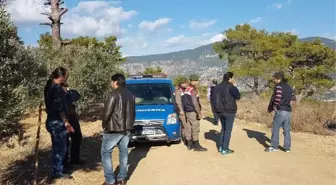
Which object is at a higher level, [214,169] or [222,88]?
[222,88]

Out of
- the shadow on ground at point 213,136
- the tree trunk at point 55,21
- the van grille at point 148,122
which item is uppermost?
the tree trunk at point 55,21

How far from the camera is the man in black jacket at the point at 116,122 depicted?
21.0 feet

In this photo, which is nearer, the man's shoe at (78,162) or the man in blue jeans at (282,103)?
the man's shoe at (78,162)

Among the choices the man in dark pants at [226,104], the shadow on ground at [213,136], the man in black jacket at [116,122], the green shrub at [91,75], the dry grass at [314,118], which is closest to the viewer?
the man in black jacket at [116,122]

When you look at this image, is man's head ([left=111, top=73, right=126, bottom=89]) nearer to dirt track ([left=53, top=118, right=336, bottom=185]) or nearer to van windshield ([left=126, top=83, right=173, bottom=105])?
dirt track ([left=53, top=118, right=336, bottom=185])

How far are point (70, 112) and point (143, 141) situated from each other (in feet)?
8.44

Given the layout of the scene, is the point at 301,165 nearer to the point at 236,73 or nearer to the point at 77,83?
the point at 77,83

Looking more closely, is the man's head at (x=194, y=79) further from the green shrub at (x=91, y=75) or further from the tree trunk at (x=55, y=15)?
the tree trunk at (x=55, y=15)

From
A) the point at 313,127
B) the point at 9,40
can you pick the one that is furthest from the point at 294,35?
the point at 9,40

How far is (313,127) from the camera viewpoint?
1294cm

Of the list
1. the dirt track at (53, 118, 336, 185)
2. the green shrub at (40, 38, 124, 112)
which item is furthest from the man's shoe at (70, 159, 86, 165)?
the green shrub at (40, 38, 124, 112)

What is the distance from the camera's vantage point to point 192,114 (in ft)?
31.8

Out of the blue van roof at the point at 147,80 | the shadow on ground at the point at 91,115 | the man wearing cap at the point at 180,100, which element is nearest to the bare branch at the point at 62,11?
the shadow on ground at the point at 91,115

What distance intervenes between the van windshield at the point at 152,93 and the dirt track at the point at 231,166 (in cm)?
127
